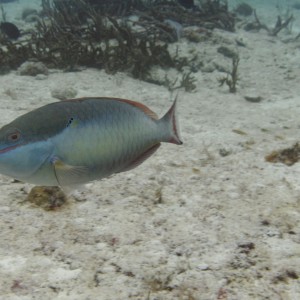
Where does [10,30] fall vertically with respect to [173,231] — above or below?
below

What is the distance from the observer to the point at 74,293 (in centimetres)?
192

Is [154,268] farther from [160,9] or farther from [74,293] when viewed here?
[160,9]

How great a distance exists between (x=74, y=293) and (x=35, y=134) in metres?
0.95

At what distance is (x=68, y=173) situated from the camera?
159 cm

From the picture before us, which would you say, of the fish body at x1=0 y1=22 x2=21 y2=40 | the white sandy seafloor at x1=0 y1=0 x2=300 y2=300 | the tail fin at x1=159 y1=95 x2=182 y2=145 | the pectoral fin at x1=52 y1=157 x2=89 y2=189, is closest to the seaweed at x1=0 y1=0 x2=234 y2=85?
the fish body at x1=0 y1=22 x2=21 y2=40

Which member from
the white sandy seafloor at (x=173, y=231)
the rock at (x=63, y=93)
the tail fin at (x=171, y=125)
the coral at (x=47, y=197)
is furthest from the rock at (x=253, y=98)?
the tail fin at (x=171, y=125)

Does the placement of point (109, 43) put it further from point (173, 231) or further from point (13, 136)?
point (13, 136)

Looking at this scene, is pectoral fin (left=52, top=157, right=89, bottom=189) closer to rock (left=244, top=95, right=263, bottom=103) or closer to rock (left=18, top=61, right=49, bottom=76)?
rock (left=244, top=95, right=263, bottom=103)

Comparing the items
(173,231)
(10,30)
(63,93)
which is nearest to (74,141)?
(173,231)

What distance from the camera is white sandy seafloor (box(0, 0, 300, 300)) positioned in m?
1.99

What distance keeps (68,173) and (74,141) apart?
0.50ft

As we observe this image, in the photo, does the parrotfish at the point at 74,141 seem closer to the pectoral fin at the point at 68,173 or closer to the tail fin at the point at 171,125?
the pectoral fin at the point at 68,173

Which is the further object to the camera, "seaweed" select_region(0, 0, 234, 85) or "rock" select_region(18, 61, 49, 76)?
"seaweed" select_region(0, 0, 234, 85)

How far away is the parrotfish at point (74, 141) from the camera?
5.11 ft
